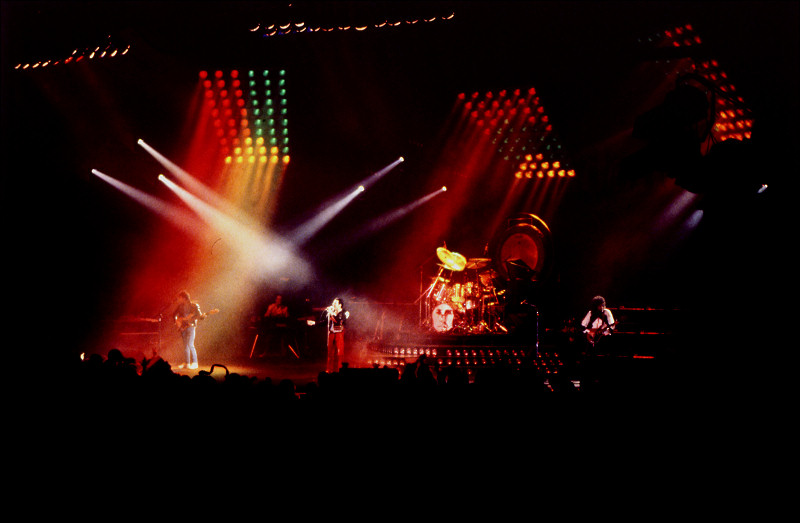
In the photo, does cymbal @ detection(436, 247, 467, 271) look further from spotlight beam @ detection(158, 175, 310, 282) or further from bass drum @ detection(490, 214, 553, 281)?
spotlight beam @ detection(158, 175, 310, 282)

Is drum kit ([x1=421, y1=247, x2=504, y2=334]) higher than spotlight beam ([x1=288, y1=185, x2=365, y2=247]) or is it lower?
lower

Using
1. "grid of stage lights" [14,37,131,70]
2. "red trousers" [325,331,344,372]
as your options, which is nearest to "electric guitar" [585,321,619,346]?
"red trousers" [325,331,344,372]

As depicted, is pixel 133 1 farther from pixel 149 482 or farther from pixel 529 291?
pixel 529 291

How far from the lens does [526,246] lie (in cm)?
1263

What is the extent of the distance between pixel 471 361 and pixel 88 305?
8.30m

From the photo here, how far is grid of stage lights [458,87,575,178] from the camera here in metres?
9.91

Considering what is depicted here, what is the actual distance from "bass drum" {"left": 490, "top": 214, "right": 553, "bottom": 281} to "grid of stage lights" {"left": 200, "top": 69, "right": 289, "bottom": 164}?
5642 millimetres

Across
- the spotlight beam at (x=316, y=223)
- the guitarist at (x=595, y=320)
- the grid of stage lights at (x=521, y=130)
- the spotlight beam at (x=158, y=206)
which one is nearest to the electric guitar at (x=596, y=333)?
the guitarist at (x=595, y=320)

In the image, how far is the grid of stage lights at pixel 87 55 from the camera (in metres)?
6.89

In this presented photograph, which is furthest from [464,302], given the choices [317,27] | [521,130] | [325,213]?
[317,27]

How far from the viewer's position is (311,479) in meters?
2.33

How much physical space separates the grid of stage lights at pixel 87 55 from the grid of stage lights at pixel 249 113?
1.82 m

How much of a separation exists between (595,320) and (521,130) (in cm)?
420

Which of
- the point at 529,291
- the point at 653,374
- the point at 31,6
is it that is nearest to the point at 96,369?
→ the point at 653,374
